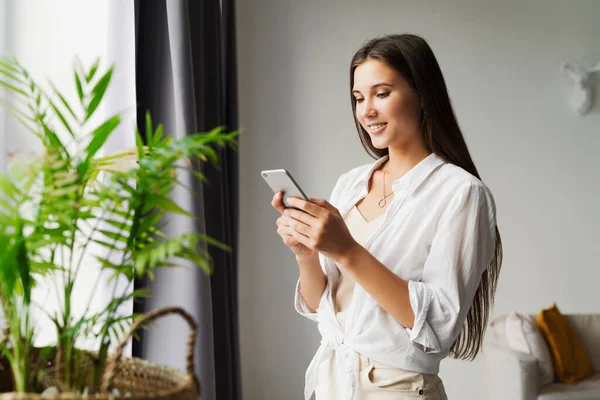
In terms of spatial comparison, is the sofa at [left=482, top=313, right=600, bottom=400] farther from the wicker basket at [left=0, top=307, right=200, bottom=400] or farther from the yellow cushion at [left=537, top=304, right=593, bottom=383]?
the wicker basket at [left=0, top=307, right=200, bottom=400]

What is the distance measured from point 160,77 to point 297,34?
5.68ft

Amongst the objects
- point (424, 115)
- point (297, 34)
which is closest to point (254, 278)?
point (297, 34)

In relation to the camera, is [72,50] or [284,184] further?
[72,50]

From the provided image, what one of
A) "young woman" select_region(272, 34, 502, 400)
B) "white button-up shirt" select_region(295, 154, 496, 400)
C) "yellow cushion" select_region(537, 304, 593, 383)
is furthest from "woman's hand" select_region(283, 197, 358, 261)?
"yellow cushion" select_region(537, 304, 593, 383)

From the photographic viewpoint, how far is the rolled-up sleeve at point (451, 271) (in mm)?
1479

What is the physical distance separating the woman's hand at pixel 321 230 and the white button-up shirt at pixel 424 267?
0.15m

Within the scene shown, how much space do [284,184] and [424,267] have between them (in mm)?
362

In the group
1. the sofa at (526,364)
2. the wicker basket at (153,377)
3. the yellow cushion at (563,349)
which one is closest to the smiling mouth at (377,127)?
the wicker basket at (153,377)

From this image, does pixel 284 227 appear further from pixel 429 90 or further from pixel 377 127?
pixel 429 90

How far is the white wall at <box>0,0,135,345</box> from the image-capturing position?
6.31ft

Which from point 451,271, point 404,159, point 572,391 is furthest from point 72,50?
point 572,391

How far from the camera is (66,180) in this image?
31.3 inches

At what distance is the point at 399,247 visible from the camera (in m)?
1.58

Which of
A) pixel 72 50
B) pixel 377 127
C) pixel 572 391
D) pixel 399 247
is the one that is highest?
pixel 72 50
